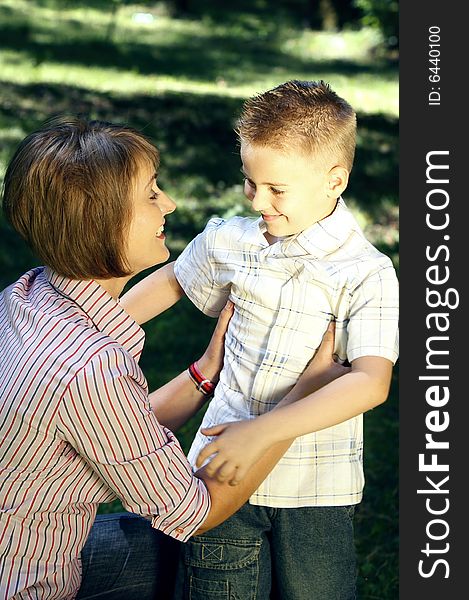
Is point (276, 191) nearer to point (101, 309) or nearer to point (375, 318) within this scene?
point (375, 318)

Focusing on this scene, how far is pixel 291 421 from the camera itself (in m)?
2.43

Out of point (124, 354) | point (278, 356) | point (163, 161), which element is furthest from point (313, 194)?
point (163, 161)

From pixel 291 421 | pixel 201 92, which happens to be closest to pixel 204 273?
pixel 291 421

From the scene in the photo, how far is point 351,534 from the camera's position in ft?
8.91

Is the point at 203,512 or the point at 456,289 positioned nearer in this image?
the point at 203,512

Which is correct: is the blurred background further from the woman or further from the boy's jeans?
the boy's jeans

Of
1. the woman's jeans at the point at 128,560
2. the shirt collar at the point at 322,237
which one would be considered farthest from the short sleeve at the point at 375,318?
the woman's jeans at the point at 128,560

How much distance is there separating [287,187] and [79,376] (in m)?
0.70

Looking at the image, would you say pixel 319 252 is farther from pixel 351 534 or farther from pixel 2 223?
pixel 2 223

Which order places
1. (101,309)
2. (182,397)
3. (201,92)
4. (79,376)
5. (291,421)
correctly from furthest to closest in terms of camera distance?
(201,92) < (182,397) < (101,309) < (291,421) < (79,376)

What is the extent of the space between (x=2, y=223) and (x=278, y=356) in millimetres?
4286

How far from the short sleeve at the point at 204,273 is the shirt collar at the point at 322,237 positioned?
238mm

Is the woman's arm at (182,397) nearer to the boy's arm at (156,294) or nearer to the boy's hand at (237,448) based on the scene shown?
the boy's arm at (156,294)

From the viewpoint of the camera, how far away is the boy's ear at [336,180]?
2.65m
